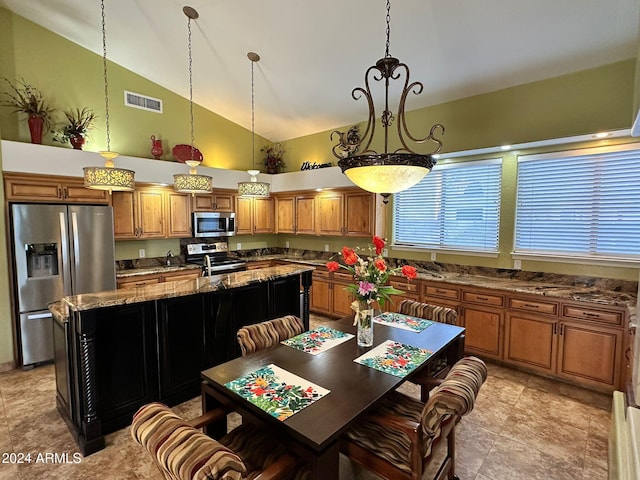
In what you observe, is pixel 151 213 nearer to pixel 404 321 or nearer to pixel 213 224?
pixel 213 224

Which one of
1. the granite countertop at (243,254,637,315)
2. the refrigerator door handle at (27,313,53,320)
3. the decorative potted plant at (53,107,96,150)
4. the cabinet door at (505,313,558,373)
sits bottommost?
the cabinet door at (505,313,558,373)

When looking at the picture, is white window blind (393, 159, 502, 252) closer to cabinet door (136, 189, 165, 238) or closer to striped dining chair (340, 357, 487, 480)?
striped dining chair (340, 357, 487, 480)

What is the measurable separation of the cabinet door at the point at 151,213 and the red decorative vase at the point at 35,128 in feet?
4.00

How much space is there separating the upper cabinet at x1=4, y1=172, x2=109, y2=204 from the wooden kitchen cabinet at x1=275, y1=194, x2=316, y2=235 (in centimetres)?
298

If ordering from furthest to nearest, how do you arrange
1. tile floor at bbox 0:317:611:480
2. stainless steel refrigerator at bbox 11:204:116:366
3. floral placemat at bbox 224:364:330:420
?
stainless steel refrigerator at bbox 11:204:116:366
tile floor at bbox 0:317:611:480
floral placemat at bbox 224:364:330:420

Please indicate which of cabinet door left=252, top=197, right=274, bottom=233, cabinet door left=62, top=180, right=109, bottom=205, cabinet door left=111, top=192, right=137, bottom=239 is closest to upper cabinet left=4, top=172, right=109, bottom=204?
cabinet door left=62, top=180, right=109, bottom=205

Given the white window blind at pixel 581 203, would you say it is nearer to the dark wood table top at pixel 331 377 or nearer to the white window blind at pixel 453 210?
the white window blind at pixel 453 210

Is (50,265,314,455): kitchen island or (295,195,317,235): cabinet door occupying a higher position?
(295,195,317,235): cabinet door

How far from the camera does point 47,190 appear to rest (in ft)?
12.2

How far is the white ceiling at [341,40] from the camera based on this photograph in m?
2.65

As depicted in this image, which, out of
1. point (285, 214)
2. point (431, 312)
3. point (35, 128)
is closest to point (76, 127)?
point (35, 128)

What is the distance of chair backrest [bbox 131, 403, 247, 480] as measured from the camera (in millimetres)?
1048

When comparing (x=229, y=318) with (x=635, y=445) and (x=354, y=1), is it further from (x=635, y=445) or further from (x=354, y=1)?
(x=354, y=1)

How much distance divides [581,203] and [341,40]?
3.17 meters
